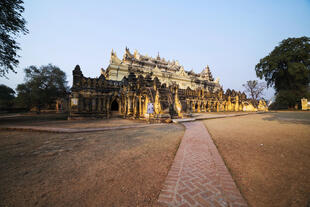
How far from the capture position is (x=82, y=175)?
212cm

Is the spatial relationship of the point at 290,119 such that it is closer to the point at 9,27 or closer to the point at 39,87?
the point at 9,27

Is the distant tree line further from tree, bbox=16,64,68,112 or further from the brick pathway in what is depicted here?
the brick pathway

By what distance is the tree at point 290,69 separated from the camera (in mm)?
25278

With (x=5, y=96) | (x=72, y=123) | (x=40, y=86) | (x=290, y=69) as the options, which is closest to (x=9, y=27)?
(x=72, y=123)

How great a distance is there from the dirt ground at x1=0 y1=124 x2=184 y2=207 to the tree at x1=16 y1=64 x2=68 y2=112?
2202cm

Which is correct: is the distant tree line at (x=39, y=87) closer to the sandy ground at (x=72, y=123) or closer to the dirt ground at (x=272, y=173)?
the sandy ground at (x=72, y=123)

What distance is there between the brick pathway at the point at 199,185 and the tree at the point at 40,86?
1030 inches

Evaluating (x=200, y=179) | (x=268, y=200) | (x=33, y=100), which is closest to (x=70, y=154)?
(x=200, y=179)

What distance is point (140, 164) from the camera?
2533 millimetres

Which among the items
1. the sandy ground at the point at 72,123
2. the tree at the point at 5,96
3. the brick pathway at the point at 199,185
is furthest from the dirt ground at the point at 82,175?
the tree at the point at 5,96

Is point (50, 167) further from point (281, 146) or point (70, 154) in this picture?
point (281, 146)

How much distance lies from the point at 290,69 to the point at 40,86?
5261cm

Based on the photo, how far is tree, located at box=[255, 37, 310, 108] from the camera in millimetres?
25278

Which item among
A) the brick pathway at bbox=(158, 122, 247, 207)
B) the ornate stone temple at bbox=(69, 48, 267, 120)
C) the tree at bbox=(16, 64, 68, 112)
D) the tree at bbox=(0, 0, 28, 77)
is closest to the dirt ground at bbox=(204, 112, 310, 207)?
the brick pathway at bbox=(158, 122, 247, 207)
